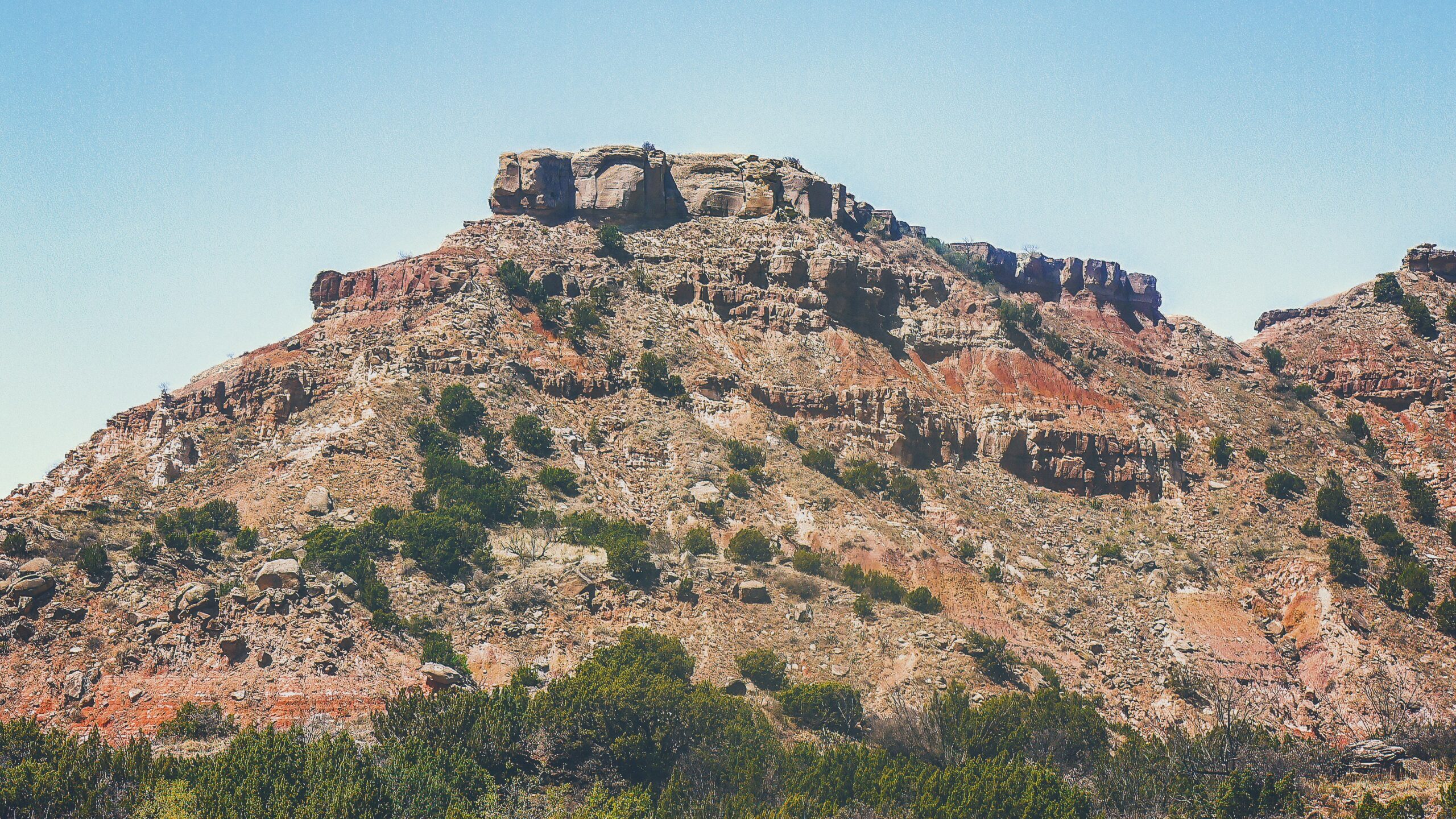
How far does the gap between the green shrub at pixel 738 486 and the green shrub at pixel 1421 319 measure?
178 ft

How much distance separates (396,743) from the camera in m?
37.6

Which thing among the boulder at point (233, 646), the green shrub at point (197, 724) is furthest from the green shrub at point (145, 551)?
the green shrub at point (197, 724)

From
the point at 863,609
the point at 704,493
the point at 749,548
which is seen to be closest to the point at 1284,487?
the point at 863,609

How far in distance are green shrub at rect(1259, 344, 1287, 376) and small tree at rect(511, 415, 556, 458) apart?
183ft

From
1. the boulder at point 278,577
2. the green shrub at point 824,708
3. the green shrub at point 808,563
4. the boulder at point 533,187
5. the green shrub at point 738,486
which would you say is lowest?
the green shrub at point 824,708

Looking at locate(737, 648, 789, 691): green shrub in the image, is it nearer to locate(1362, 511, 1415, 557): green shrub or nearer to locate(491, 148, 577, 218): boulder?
locate(1362, 511, 1415, 557): green shrub

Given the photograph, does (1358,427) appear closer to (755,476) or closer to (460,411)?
(755,476)

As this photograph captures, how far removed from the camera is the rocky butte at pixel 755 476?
47.6 metres

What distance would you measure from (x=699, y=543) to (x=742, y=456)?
8744 mm

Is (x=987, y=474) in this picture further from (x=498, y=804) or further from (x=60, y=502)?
(x=60, y=502)

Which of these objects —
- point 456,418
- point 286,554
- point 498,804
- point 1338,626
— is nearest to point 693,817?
point 498,804

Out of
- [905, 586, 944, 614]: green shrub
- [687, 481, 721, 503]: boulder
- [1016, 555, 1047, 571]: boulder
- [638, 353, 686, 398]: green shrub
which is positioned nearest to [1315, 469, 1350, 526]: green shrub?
[1016, 555, 1047, 571]: boulder

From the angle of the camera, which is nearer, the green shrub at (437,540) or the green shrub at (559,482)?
the green shrub at (437,540)

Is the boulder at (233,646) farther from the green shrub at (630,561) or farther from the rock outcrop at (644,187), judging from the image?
the rock outcrop at (644,187)
